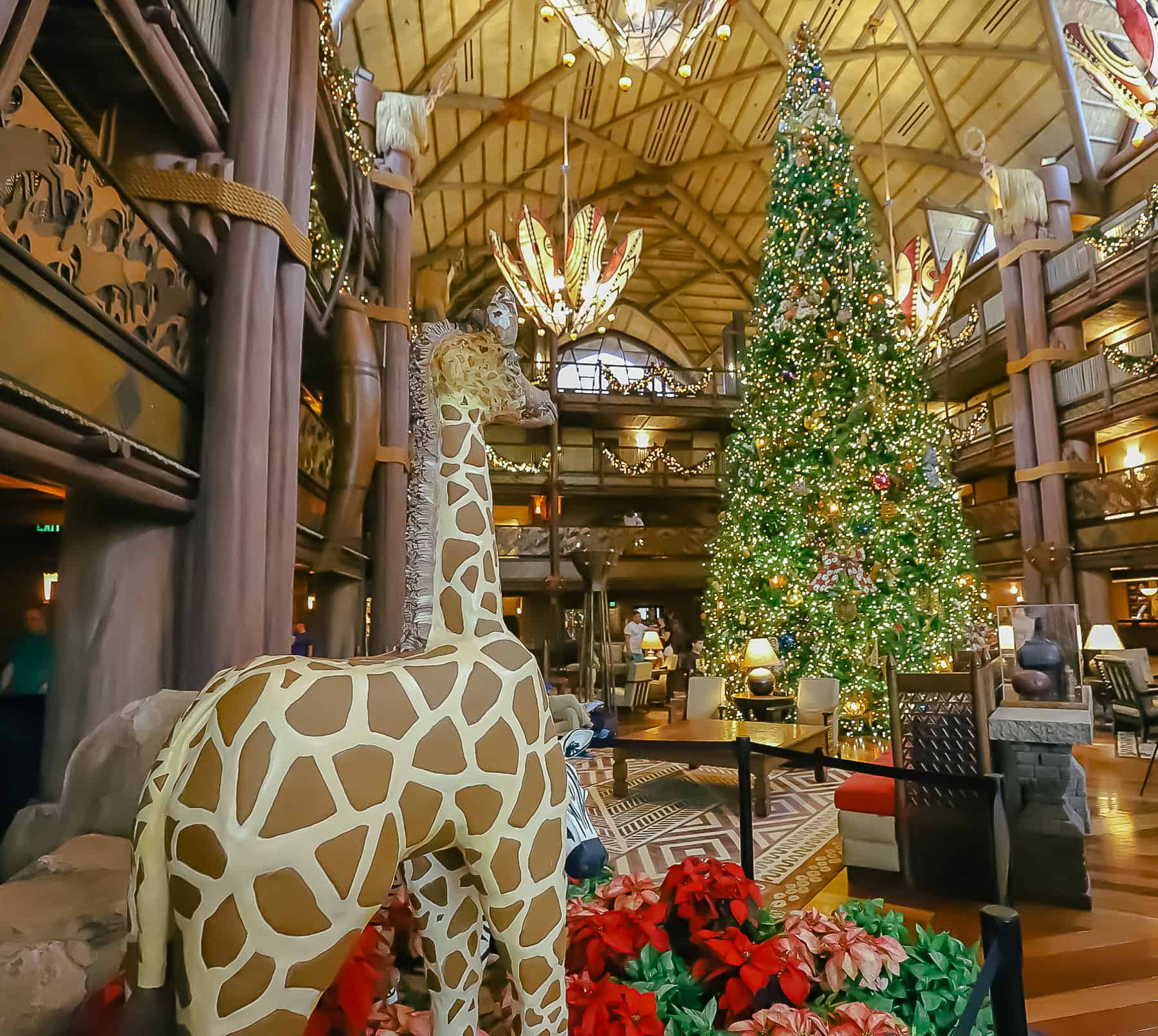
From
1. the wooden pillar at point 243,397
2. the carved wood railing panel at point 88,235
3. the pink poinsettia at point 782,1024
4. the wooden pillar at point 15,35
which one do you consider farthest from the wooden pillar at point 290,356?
the pink poinsettia at point 782,1024

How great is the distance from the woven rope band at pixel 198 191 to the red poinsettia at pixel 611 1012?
3.23 metres

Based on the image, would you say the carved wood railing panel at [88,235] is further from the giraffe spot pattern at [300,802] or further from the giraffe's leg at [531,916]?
the giraffe's leg at [531,916]

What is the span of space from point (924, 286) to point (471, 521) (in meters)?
10.0

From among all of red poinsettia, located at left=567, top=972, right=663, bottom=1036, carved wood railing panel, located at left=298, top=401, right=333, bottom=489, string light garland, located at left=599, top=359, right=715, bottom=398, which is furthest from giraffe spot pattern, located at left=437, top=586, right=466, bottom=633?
string light garland, located at left=599, top=359, right=715, bottom=398

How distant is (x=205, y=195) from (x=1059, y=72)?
1215 centimetres

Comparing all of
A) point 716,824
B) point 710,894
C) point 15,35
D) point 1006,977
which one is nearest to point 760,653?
point 716,824

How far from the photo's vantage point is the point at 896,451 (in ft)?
24.9

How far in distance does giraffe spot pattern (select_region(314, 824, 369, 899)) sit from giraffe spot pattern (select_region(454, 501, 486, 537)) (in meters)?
0.57

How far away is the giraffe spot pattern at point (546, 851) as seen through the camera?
1.25 meters

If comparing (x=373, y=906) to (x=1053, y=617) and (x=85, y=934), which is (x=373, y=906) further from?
(x=1053, y=617)

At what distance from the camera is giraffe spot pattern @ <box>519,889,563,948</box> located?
1.24m

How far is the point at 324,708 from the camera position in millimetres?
1057

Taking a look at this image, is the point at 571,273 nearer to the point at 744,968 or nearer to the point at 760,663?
the point at 760,663

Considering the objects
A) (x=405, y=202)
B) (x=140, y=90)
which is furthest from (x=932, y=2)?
(x=140, y=90)
